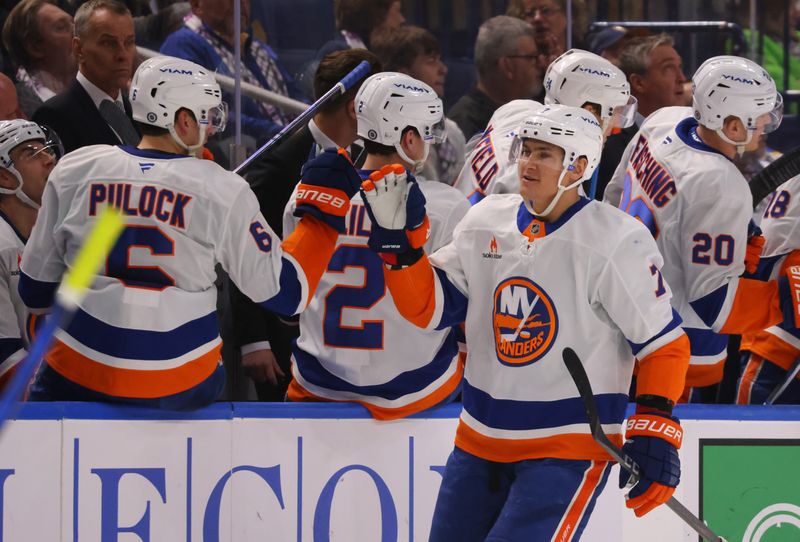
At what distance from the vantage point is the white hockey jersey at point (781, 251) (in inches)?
163

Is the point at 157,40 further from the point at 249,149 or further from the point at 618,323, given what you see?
the point at 618,323

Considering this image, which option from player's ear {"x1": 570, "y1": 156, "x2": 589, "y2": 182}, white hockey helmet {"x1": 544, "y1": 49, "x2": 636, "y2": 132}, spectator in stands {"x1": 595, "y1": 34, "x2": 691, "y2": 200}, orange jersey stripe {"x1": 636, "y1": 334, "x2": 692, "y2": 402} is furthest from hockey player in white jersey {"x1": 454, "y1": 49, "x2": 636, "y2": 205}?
orange jersey stripe {"x1": 636, "y1": 334, "x2": 692, "y2": 402}

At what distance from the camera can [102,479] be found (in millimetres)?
3713

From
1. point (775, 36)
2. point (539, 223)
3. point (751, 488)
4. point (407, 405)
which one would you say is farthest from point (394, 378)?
point (775, 36)

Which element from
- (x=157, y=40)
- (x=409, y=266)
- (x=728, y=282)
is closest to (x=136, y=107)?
(x=409, y=266)

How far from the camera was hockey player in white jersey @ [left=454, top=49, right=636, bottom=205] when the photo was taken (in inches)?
164

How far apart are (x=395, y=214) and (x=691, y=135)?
1281mm

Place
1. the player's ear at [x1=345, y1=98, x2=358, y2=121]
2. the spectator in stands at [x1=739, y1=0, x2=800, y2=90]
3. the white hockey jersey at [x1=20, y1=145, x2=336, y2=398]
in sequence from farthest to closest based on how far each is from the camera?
the spectator in stands at [x1=739, y1=0, x2=800, y2=90] < the player's ear at [x1=345, y1=98, x2=358, y2=121] < the white hockey jersey at [x1=20, y1=145, x2=336, y2=398]

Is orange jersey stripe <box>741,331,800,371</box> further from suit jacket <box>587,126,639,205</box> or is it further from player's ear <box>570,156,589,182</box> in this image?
player's ear <box>570,156,589,182</box>

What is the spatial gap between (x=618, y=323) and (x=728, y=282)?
87cm

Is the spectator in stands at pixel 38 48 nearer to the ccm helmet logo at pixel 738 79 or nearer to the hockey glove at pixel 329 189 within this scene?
the hockey glove at pixel 329 189

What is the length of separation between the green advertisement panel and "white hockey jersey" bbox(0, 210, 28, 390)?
1.93m

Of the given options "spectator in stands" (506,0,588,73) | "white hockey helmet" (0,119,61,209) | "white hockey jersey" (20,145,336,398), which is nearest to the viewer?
"white hockey jersey" (20,145,336,398)

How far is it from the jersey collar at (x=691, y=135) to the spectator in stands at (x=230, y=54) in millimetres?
1396
